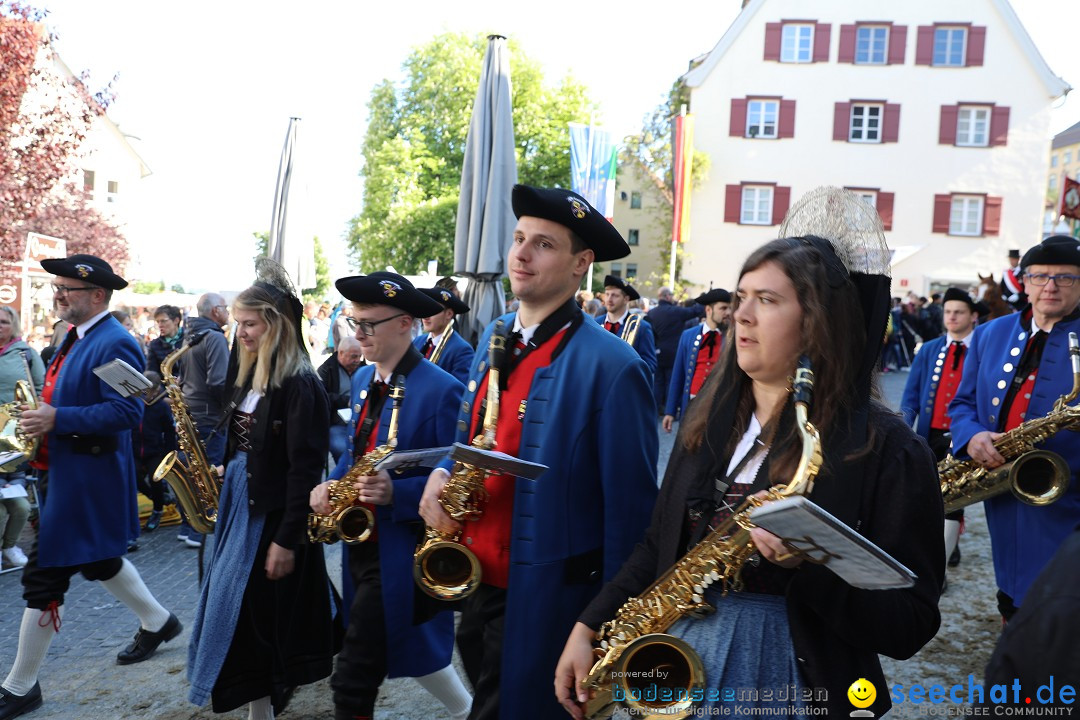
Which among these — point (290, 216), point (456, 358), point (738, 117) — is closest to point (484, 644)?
point (456, 358)

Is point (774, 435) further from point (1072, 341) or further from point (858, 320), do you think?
point (1072, 341)

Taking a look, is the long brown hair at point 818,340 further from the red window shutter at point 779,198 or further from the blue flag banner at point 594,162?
the red window shutter at point 779,198

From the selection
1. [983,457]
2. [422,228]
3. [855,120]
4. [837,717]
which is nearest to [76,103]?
[983,457]

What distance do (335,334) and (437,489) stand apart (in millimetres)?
10017

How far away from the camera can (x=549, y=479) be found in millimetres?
2926

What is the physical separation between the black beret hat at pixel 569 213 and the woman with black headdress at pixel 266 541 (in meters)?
1.64

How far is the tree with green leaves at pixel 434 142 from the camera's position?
35.7 m

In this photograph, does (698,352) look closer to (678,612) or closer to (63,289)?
(63,289)

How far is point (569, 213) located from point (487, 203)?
536 centimetres

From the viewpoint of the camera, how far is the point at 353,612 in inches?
150

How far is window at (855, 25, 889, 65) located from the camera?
33656mm

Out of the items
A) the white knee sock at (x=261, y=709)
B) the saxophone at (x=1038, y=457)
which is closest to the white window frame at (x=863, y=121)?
the saxophone at (x=1038, y=457)

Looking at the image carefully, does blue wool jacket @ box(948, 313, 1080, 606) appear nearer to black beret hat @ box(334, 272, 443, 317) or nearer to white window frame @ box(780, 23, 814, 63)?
black beret hat @ box(334, 272, 443, 317)

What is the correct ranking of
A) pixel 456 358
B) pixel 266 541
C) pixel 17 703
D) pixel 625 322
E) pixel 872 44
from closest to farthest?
pixel 266 541
pixel 17 703
pixel 456 358
pixel 625 322
pixel 872 44
